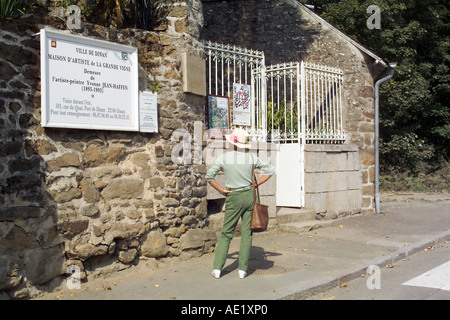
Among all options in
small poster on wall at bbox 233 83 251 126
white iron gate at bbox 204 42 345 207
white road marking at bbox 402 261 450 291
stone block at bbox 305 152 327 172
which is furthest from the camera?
stone block at bbox 305 152 327 172

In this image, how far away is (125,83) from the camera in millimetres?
6473

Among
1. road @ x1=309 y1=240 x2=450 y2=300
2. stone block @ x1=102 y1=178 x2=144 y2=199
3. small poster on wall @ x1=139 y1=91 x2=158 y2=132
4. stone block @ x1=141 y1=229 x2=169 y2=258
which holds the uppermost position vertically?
small poster on wall @ x1=139 y1=91 x2=158 y2=132

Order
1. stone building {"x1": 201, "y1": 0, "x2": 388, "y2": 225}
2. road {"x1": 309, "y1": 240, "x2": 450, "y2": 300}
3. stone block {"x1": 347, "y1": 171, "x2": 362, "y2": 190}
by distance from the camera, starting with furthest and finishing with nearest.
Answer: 1. stone block {"x1": 347, "y1": 171, "x2": 362, "y2": 190}
2. stone building {"x1": 201, "y1": 0, "x2": 388, "y2": 225}
3. road {"x1": 309, "y1": 240, "x2": 450, "y2": 300}

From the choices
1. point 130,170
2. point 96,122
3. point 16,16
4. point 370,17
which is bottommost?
point 130,170

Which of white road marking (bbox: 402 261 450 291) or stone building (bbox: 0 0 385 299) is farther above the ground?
stone building (bbox: 0 0 385 299)

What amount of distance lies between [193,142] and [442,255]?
14.2ft

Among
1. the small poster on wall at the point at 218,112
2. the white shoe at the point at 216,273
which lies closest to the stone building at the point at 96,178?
the small poster on wall at the point at 218,112

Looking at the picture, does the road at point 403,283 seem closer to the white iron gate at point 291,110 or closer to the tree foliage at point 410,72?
the white iron gate at point 291,110

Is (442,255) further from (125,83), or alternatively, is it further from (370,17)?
(370,17)

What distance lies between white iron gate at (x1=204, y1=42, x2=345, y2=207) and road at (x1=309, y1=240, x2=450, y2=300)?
3.40 metres

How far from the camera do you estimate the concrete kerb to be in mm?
5613

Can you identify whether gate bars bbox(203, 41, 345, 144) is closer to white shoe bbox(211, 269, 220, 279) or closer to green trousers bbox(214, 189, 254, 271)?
green trousers bbox(214, 189, 254, 271)

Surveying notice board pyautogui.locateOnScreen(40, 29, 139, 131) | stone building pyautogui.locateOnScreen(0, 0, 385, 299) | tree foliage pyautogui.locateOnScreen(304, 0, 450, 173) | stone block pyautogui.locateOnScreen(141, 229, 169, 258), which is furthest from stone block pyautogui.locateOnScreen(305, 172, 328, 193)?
tree foliage pyautogui.locateOnScreen(304, 0, 450, 173)
